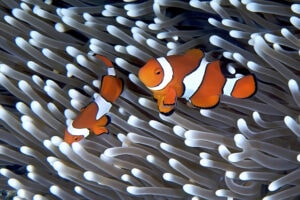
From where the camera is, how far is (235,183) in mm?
1320

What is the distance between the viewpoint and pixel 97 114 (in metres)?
1.45

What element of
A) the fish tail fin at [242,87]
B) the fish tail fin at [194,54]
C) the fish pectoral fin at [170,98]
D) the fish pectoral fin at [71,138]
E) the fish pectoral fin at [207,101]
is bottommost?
the fish pectoral fin at [71,138]

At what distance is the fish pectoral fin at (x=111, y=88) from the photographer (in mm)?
1486

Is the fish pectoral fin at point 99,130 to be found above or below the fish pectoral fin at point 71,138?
above

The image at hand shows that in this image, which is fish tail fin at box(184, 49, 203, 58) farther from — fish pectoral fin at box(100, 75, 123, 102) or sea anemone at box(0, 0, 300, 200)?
fish pectoral fin at box(100, 75, 123, 102)

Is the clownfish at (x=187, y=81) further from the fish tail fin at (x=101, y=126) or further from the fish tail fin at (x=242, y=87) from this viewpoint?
the fish tail fin at (x=101, y=126)

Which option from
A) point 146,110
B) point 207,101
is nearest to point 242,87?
point 207,101

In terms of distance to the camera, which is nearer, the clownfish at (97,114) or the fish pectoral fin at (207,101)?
the fish pectoral fin at (207,101)

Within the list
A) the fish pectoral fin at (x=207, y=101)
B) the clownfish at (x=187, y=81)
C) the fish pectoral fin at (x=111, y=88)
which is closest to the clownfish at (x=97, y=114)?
the fish pectoral fin at (x=111, y=88)

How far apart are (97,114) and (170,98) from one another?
0.89ft

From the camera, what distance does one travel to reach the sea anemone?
1333 mm

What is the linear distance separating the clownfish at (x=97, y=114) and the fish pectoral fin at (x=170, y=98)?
239 mm

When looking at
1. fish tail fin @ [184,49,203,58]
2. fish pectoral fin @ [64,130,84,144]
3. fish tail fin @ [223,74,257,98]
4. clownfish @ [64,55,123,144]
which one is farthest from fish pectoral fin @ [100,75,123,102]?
fish tail fin @ [223,74,257,98]

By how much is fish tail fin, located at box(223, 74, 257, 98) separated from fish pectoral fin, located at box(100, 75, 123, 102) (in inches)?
14.9
